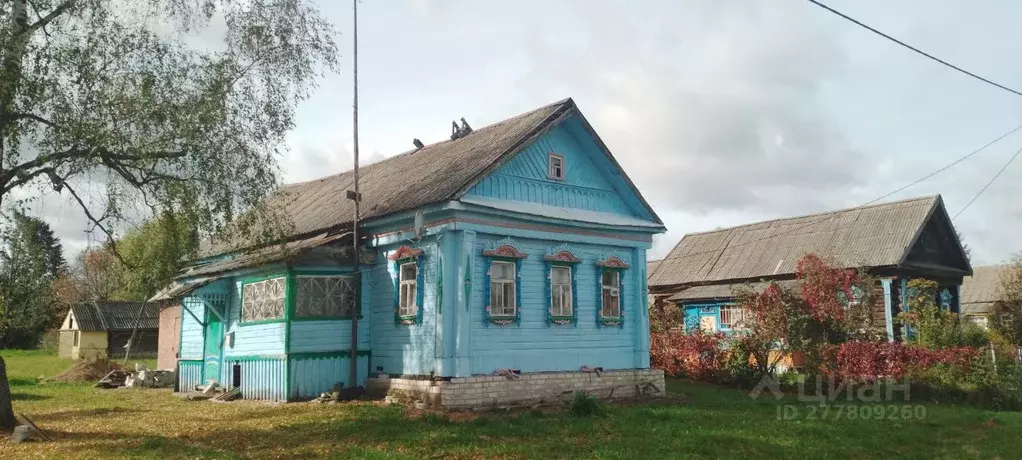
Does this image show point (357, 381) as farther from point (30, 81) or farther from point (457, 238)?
point (30, 81)

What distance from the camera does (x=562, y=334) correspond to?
16203mm

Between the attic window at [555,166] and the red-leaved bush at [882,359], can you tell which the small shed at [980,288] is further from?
the attic window at [555,166]

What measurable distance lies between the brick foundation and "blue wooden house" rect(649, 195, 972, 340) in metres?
6.44

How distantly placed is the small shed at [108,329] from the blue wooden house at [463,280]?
28262 mm

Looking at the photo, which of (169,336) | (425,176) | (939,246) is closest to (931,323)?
(939,246)

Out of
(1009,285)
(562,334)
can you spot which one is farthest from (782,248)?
(562,334)

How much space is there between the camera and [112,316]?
4322cm

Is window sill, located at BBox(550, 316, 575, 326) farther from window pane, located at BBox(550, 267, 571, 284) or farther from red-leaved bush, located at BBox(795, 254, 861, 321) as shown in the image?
red-leaved bush, located at BBox(795, 254, 861, 321)

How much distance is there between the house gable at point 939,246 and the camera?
25359 mm

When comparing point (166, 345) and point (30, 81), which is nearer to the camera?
point (30, 81)

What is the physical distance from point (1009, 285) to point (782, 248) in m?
9.58

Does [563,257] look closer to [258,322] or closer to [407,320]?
[407,320]

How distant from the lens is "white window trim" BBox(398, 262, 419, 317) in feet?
50.6

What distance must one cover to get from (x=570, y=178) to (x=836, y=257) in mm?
13466
